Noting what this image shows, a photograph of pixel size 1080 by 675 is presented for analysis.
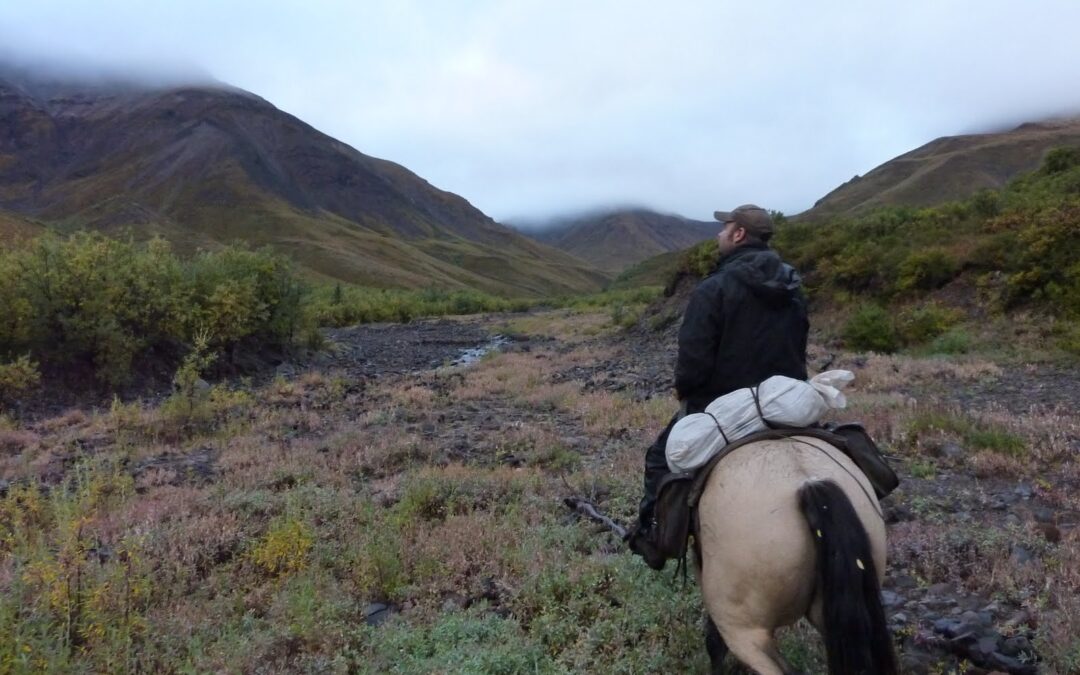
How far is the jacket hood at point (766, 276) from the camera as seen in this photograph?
3678 millimetres

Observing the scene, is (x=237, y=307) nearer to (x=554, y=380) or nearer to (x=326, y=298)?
(x=554, y=380)

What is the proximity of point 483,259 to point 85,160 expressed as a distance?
314 ft

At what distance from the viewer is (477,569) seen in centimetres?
Result: 519

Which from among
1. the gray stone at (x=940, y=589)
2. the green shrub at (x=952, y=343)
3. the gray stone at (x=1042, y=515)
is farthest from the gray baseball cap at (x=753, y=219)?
the green shrub at (x=952, y=343)

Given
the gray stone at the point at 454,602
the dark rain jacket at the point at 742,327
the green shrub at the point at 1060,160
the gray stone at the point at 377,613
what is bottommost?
the gray stone at the point at 377,613

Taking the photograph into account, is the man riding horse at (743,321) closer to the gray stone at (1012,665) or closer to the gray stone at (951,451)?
the gray stone at (1012,665)

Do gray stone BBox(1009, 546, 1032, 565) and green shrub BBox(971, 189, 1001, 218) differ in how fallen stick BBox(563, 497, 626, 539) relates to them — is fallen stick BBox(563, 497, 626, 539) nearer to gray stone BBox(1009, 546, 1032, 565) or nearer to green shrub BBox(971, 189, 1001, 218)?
gray stone BBox(1009, 546, 1032, 565)

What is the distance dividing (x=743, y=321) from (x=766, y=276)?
264 millimetres

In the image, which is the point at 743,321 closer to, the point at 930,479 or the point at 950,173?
the point at 930,479

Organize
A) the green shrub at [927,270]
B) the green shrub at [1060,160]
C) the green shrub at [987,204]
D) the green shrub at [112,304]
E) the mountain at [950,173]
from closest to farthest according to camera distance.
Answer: the green shrub at [112,304] → the green shrub at [927,270] → the green shrub at [987,204] → the green shrub at [1060,160] → the mountain at [950,173]

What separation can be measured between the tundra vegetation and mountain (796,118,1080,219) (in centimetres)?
7002

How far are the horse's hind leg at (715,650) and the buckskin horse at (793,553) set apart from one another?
1.74 feet

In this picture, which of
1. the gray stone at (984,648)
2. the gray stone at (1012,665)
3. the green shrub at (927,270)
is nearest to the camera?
the gray stone at (1012,665)

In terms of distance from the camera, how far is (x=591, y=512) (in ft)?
20.2
